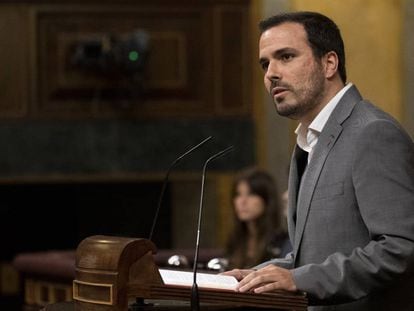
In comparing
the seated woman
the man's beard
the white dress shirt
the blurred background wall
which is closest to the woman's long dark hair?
the seated woman

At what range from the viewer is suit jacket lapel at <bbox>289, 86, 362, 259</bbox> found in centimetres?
289

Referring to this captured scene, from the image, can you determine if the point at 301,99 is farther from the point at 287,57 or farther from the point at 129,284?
the point at 129,284

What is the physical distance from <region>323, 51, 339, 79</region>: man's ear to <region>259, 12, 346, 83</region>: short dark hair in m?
0.01

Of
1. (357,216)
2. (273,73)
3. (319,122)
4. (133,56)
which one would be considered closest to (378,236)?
(357,216)

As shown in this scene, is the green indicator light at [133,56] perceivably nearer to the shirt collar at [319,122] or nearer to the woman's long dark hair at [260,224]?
the woman's long dark hair at [260,224]

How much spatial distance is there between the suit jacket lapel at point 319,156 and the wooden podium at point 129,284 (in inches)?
13.9

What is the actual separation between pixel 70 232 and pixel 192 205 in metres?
1.13

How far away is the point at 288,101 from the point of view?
2914mm

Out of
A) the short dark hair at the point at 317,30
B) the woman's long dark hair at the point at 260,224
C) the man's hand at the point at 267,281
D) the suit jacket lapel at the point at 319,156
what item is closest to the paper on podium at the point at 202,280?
the man's hand at the point at 267,281

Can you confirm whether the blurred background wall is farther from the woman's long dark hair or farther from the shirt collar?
the shirt collar

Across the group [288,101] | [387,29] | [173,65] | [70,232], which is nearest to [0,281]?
[70,232]

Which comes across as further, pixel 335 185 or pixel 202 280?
pixel 335 185

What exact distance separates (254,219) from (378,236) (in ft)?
12.1

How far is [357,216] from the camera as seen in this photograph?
2.79 m
